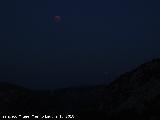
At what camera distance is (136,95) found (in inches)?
2670

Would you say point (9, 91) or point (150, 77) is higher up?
point (9, 91)

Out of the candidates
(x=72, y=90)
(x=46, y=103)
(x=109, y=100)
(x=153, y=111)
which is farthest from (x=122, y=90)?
(x=72, y=90)

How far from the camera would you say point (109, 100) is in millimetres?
76625

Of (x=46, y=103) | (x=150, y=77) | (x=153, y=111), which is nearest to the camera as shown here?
(x=153, y=111)

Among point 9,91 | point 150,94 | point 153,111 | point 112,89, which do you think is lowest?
point 153,111

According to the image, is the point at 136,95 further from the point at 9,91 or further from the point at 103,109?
the point at 9,91

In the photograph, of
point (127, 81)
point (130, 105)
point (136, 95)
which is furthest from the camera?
point (127, 81)

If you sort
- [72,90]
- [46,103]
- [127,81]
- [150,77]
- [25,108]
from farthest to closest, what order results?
[72,90] → [46,103] → [25,108] → [127,81] → [150,77]

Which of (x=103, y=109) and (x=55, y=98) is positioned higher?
(x=55, y=98)

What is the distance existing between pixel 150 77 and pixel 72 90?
111 meters

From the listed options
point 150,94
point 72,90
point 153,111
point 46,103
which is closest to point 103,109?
point 150,94

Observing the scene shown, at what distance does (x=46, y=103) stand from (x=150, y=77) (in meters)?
77.8

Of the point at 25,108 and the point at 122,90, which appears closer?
the point at 122,90

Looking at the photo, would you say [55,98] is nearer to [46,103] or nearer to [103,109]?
[46,103]
